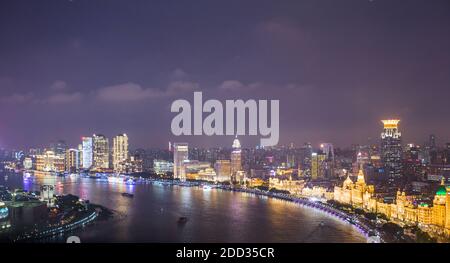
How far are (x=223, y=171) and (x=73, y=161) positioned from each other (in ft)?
16.0

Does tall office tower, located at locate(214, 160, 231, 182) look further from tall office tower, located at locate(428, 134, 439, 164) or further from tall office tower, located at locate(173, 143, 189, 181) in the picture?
tall office tower, located at locate(428, 134, 439, 164)

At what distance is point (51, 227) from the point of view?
4273mm

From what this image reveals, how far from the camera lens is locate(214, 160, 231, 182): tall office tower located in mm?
9113

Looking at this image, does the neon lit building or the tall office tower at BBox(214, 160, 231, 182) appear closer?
the tall office tower at BBox(214, 160, 231, 182)

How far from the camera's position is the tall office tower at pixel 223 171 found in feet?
29.9

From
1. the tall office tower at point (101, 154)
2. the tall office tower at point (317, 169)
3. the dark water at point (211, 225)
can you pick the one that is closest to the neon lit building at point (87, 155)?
the tall office tower at point (101, 154)

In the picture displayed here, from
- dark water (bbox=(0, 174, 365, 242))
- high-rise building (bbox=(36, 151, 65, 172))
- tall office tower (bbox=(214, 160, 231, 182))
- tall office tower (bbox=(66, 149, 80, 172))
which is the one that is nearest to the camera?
dark water (bbox=(0, 174, 365, 242))

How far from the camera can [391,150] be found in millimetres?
6172

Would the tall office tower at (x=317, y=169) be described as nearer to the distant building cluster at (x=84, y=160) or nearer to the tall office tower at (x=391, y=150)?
the tall office tower at (x=391, y=150)

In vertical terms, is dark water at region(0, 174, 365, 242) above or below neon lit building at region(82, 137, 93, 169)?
below

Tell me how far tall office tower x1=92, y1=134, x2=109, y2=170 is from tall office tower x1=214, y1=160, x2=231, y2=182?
268 centimetres

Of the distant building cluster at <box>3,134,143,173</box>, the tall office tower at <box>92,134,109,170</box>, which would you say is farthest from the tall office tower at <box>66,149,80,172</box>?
the tall office tower at <box>92,134,109,170</box>

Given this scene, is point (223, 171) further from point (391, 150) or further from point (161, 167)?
point (391, 150)
